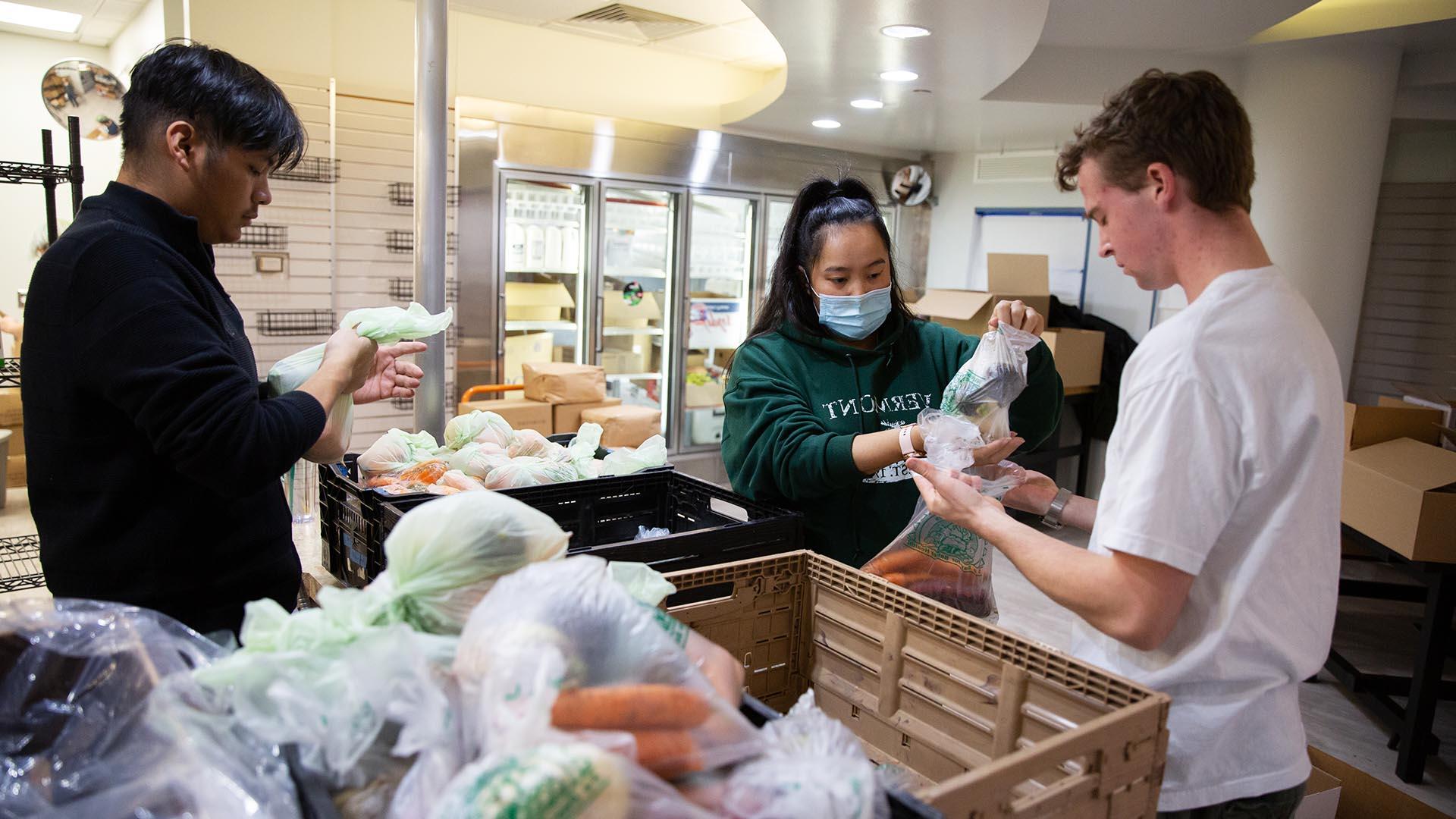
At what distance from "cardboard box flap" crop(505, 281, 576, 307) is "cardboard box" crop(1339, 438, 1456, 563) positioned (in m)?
A: 4.40

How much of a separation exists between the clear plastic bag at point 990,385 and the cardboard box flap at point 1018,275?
15.2 ft

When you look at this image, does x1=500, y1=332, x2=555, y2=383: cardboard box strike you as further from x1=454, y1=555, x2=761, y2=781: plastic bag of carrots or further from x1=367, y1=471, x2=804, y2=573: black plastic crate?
x1=454, y1=555, x2=761, y2=781: plastic bag of carrots

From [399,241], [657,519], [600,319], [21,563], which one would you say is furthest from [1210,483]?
[600,319]

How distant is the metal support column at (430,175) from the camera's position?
2547 mm

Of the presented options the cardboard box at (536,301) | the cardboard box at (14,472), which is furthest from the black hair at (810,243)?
the cardboard box at (14,472)

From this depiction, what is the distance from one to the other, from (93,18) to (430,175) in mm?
5297

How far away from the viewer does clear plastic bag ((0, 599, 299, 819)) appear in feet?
2.46

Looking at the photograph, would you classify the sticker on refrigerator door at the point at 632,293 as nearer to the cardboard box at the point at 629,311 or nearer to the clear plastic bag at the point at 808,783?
the cardboard box at the point at 629,311

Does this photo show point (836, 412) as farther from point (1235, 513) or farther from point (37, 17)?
point (37, 17)

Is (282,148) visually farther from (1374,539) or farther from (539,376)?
(539,376)

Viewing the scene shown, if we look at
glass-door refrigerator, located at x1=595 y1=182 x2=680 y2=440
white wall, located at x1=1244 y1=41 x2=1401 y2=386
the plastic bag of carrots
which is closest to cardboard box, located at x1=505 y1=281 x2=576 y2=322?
glass-door refrigerator, located at x1=595 y1=182 x2=680 y2=440

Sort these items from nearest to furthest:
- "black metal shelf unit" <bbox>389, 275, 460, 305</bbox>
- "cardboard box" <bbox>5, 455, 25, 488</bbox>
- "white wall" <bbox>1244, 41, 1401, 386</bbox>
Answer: "white wall" <bbox>1244, 41, 1401, 386</bbox>
"black metal shelf unit" <bbox>389, 275, 460, 305</bbox>
"cardboard box" <bbox>5, 455, 25, 488</bbox>

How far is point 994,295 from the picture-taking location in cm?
606

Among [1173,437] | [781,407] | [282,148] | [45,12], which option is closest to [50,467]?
[282,148]
